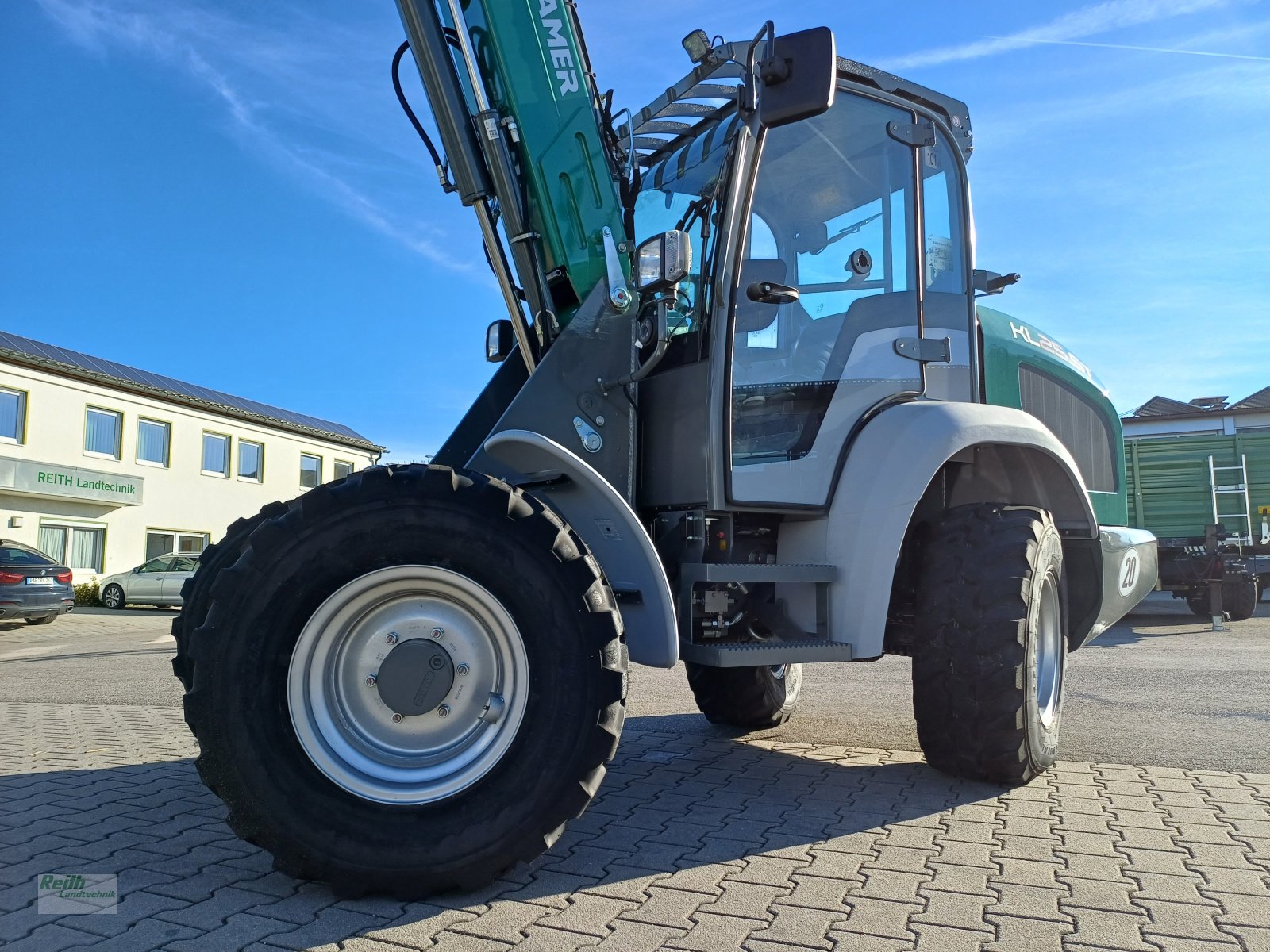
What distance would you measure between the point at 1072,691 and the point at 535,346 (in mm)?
5769

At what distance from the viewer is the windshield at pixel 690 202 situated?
14.1 feet

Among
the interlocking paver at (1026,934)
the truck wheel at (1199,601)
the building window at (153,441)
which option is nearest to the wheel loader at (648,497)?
the interlocking paver at (1026,934)

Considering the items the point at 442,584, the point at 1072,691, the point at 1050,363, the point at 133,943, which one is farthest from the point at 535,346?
the point at 1072,691

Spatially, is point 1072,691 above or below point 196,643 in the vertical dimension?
below

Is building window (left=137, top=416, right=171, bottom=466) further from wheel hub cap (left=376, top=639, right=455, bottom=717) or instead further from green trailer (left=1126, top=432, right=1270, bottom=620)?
wheel hub cap (left=376, top=639, right=455, bottom=717)

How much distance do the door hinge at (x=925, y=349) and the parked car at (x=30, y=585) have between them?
58.3 ft

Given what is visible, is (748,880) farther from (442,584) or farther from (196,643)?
(196,643)

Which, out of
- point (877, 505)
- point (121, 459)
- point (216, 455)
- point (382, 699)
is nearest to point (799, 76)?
point (877, 505)

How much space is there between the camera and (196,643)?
2924mm

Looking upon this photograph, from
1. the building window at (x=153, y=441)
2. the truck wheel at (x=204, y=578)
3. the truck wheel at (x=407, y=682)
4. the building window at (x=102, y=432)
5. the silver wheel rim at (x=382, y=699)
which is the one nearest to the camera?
the truck wheel at (x=407, y=682)

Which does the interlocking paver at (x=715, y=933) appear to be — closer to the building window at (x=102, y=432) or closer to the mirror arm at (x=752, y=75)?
the mirror arm at (x=752, y=75)

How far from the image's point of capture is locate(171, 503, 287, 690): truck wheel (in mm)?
3340

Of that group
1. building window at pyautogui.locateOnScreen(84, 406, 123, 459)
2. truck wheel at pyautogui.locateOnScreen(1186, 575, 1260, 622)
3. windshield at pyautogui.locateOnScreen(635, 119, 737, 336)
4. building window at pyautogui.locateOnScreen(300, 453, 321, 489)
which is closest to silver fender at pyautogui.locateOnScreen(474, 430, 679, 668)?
windshield at pyautogui.locateOnScreen(635, 119, 737, 336)

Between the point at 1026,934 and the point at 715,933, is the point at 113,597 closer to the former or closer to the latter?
the point at 715,933
